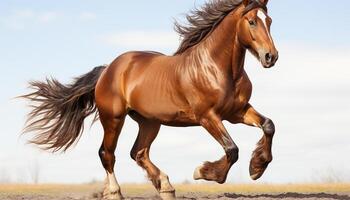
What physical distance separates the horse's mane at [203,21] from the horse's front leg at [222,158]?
1315 mm

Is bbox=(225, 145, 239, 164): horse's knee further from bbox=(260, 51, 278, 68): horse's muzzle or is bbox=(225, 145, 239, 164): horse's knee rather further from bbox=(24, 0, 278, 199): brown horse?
bbox=(260, 51, 278, 68): horse's muzzle

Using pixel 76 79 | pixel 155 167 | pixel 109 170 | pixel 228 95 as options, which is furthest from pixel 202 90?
pixel 76 79

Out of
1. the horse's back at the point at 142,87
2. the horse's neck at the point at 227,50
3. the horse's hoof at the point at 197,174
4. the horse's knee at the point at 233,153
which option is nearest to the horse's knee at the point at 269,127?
the horse's knee at the point at 233,153

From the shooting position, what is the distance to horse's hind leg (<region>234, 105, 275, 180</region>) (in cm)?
887

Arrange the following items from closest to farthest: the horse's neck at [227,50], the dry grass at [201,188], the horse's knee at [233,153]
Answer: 1. the horse's knee at [233,153]
2. the horse's neck at [227,50]
3. the dry grass at [201,188]

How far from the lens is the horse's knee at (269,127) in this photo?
348 inches

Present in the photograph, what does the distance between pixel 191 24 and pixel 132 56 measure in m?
1.12

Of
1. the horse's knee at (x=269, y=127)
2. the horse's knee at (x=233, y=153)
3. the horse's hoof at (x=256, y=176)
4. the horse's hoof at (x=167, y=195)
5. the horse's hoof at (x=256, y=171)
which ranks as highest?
the horse's knee at (x=269, y=127)

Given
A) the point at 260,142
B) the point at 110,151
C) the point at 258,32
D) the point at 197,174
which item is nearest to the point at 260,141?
the point at 260,142

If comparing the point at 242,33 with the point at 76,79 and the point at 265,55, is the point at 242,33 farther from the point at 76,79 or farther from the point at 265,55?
the point at 76,79

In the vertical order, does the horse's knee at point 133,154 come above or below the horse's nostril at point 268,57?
below

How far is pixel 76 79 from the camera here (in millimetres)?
11805

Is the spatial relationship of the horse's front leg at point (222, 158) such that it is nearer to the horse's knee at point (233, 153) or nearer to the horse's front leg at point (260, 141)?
the horse's knee at point (233, 153)

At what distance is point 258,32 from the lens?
853 centimetres
